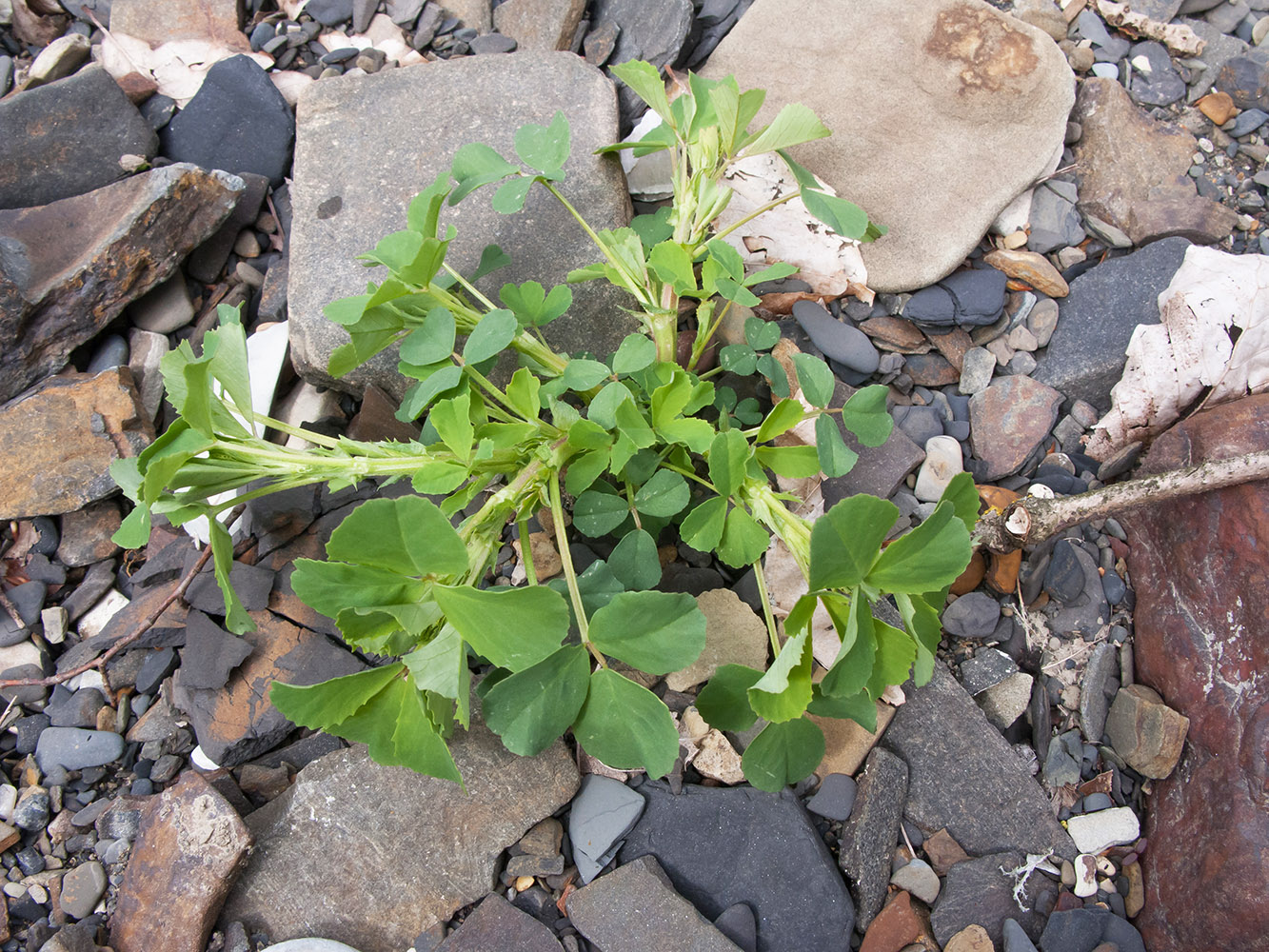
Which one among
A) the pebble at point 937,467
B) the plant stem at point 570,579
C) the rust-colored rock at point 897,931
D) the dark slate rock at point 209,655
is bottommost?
the rust-colored rock at point 897,931

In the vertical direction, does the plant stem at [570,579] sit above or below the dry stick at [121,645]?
above

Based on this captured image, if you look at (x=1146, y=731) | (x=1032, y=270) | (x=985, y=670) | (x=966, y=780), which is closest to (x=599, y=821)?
(x=966, y=780)

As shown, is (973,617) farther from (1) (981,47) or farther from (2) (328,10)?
(2) (328,10)

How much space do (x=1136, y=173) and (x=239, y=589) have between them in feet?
8.02

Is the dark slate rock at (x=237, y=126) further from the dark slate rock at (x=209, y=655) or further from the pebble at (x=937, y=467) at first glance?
the pebble at (x=937, y=467)

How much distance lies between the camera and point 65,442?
1.94m

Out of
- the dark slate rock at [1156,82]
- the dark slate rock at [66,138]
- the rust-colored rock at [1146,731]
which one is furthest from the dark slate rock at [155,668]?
the dark slate rock at [1156,82]

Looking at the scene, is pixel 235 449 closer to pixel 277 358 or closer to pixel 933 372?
pixel 277 358

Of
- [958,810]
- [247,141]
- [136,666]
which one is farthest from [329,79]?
[958,810]

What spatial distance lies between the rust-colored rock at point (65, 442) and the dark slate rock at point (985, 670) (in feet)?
6.24

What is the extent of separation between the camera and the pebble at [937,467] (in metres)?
1.99

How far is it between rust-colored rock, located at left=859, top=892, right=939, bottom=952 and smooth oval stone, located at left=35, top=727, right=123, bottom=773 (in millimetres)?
1574

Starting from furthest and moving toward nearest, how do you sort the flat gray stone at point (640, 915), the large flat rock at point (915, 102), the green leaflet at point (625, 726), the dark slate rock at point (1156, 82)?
the dark slate rock at point (1156, 82) < the large flat rock at point (915, 102) < the flat gray stone at point (640, 915) < the green leaflet at point (625, 726)

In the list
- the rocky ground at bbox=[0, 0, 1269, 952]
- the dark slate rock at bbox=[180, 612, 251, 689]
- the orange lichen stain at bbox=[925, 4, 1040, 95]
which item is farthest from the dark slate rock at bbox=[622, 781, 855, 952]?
the orange lichen stain at bbox=[925, 4, 1040, 95]
